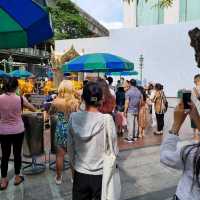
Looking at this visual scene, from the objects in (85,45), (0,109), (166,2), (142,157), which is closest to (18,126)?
(0,109)

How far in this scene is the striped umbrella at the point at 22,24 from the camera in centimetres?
Result: 313

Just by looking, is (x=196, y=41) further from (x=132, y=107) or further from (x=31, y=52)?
(x=31, y=52)

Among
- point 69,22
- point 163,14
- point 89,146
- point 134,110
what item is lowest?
point 134,110

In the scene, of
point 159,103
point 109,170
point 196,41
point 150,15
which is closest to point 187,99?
point 196,41

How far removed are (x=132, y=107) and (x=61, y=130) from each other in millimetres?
4359

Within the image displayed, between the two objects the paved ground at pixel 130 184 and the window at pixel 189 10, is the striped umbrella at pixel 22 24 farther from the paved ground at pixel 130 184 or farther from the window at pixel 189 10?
the window at pixel 189 10

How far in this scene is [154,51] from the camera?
1293 inches

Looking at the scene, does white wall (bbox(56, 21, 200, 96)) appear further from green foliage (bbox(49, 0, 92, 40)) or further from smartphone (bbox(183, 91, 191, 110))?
smartphone (bbox(183, 91, 191, 110))

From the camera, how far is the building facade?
37.2 meters

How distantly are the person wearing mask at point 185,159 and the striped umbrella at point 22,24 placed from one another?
4.83 feet

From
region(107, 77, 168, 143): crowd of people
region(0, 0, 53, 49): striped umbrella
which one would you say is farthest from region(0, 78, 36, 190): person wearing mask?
region(107, 77, 168, 143): crowd of people

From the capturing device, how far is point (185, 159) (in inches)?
92.0

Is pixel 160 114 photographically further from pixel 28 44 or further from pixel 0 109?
pixel 28 44

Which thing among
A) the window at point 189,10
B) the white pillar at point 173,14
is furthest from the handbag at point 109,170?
the white pillar at point 173,14
